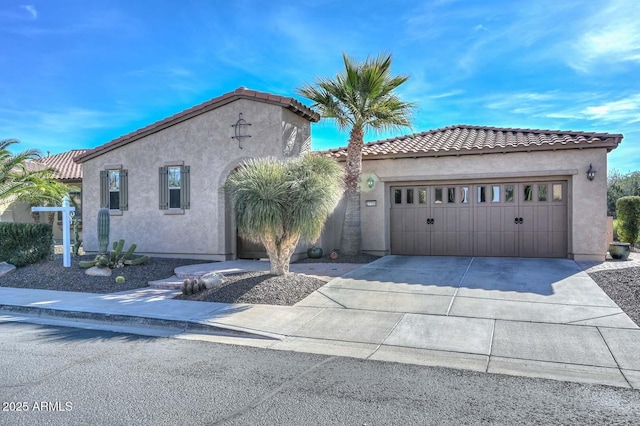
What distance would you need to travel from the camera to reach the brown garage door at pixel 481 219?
41.1 ft

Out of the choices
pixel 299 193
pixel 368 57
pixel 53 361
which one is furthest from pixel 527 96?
pixel 53 361

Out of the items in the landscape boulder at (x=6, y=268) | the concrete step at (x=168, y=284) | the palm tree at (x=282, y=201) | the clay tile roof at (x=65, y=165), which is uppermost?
the clay tile roof at (x=65, y=165)

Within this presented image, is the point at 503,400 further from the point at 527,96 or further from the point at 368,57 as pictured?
the point at 527,96

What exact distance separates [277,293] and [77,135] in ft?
60.5

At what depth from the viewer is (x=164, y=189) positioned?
1347cm

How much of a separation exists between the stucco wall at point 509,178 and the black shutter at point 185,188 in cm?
439

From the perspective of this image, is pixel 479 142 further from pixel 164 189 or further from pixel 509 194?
pixel 164 189

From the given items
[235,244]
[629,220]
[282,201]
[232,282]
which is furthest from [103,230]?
[629,220]

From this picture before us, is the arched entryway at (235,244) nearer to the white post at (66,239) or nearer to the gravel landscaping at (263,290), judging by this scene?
the gravel landscaping at (263,290)

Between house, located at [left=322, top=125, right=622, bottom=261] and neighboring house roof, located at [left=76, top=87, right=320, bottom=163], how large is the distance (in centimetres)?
241

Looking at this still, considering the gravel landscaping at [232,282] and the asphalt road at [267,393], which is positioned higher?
the gravel landscaping at [232,282]

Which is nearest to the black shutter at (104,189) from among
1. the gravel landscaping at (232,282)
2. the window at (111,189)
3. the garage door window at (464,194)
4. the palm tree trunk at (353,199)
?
the window at (111,189)

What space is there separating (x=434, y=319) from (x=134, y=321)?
493 cm

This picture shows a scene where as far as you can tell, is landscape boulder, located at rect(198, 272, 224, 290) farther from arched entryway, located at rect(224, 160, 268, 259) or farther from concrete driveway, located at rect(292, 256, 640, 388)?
arched entryway, located at rect(224, 160, 268, 259)
